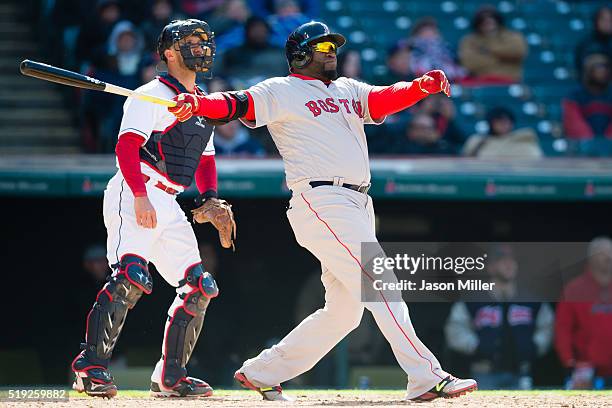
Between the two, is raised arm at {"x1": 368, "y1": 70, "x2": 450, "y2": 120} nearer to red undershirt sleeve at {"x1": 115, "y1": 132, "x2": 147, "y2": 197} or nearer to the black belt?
the black belt

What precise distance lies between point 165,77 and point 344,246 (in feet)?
3.90

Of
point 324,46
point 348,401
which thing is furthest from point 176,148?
point 348,401

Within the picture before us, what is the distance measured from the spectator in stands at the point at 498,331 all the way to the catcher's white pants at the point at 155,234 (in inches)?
138

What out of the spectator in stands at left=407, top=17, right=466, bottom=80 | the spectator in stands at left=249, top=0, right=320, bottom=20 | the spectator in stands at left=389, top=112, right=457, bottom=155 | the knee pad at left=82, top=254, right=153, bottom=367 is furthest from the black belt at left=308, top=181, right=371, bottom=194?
the spectator in stands at left=249, top=0, right=320, bottom=20

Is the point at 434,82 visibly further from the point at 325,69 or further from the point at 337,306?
the point at 337,306

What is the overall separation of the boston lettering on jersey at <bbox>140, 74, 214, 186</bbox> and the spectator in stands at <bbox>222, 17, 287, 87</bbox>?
409 cm

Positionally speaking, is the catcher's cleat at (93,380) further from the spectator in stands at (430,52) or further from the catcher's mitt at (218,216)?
the spectator in stands at (430,52)

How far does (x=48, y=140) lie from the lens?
389 inches

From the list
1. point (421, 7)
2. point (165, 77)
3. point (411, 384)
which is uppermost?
point (421, 7)

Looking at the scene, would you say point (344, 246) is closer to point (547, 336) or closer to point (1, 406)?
point (1, 406)

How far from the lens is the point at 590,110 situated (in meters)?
9.95

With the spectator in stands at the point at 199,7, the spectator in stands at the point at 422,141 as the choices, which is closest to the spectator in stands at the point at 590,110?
the spectator in stands at the point at 422,141

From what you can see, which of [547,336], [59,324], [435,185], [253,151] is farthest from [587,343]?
[59,324]

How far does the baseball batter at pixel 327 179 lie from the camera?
492 centimetres
